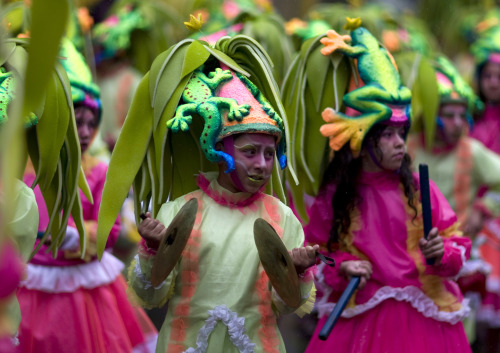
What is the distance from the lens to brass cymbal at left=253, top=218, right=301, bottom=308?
3627 mm

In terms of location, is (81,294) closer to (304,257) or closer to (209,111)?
(209,111)

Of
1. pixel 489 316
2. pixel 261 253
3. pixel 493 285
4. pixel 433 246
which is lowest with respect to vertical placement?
pixel 489 316

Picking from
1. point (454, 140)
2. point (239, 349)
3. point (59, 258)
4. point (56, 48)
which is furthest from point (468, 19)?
point (56, 48)

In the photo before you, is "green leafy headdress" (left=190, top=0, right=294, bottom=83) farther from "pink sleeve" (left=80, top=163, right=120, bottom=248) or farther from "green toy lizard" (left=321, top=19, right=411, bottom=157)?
"pink sleeve" (left=80, top=163, right=120, bottom=248)

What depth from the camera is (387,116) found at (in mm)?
4664

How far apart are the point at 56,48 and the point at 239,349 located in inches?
68.4

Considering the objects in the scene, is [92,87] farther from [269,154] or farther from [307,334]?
[307,334]

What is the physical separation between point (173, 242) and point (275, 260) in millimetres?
417

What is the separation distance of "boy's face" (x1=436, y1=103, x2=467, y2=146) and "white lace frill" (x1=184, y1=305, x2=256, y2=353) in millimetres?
3382

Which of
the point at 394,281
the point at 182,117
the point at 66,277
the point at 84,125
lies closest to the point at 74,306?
the point at 66,277

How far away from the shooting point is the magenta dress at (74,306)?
4.77 m

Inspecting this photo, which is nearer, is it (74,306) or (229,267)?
(229,267)

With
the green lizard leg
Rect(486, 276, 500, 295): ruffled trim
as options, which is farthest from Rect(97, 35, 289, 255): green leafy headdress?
Rect(486, 276, 500, 295): ruffled trim

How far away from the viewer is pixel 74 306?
4906 mm
